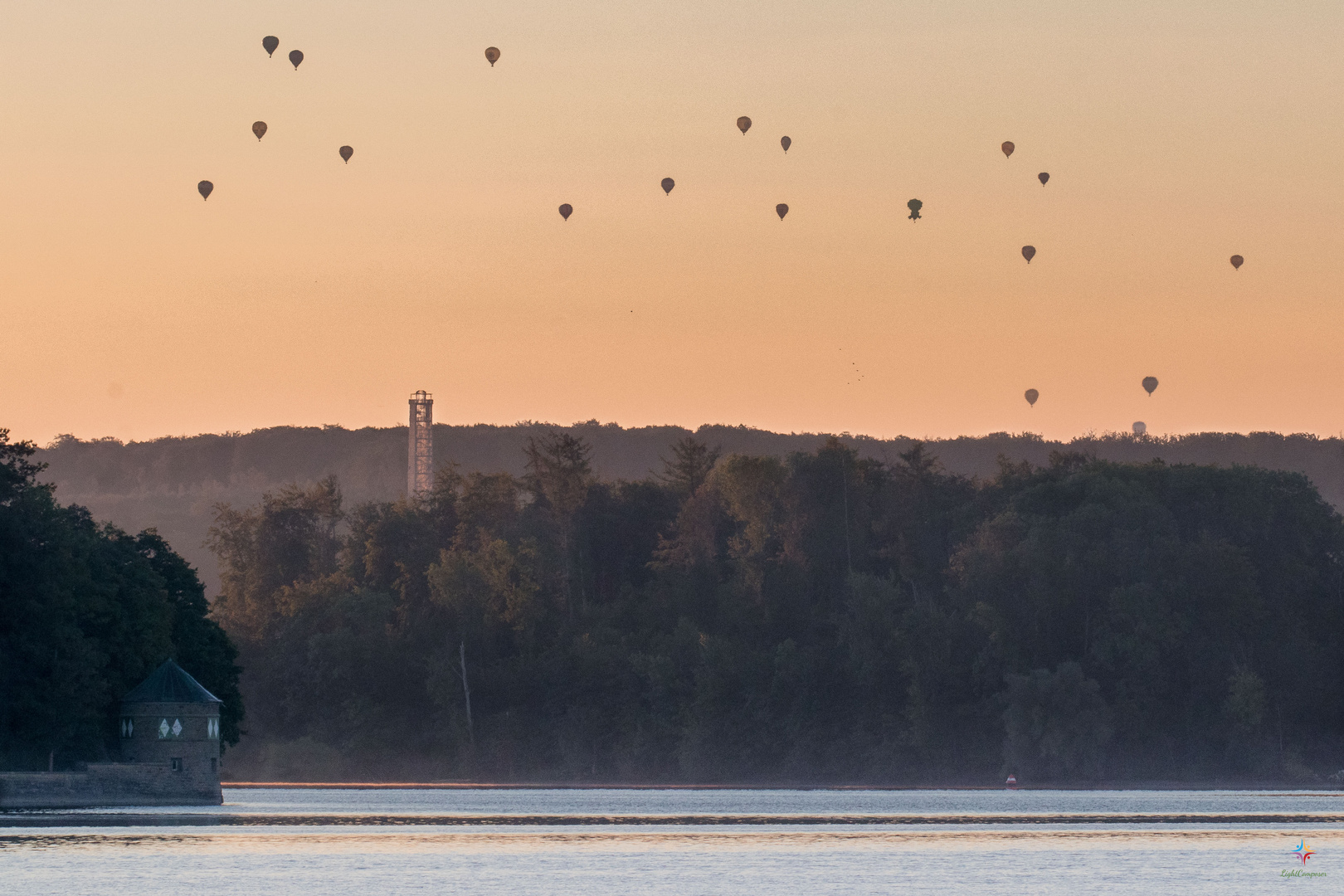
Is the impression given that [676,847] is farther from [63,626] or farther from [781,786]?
[781,786]

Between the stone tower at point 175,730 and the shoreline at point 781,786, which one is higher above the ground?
the stone tower at point 175,730

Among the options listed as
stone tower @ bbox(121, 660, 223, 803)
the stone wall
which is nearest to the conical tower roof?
stone tower @ bbox(121, 660, 223, 803)

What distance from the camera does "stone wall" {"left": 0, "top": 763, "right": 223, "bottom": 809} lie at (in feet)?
268

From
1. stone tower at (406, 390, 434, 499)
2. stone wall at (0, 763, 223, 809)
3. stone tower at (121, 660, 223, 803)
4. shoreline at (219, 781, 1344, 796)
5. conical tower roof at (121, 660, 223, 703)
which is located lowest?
shoreline at (219, 781, 1344, 796)

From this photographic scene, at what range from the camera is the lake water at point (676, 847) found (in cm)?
5397

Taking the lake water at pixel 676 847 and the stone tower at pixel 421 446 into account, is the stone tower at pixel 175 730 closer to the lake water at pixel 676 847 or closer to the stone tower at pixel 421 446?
the lake water at pixel 676 847

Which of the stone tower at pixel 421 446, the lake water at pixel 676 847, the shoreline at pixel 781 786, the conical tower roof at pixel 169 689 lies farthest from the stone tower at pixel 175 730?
the stone tower at pixel 421 446

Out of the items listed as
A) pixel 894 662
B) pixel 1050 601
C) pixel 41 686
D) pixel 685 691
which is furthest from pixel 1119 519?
pixel 41 686

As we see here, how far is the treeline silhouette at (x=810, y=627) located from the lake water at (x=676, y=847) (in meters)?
18.3

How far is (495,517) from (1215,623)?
4667 centimetres

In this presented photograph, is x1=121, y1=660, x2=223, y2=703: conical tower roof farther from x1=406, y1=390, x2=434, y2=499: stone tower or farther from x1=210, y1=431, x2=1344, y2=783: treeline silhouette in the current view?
x1=406, y1=390, x2=434, y2=499: stone tower

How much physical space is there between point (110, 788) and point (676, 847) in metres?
27.3

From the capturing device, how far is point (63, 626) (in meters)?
83.9

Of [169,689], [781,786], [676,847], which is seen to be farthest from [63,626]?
→ [781,786]
